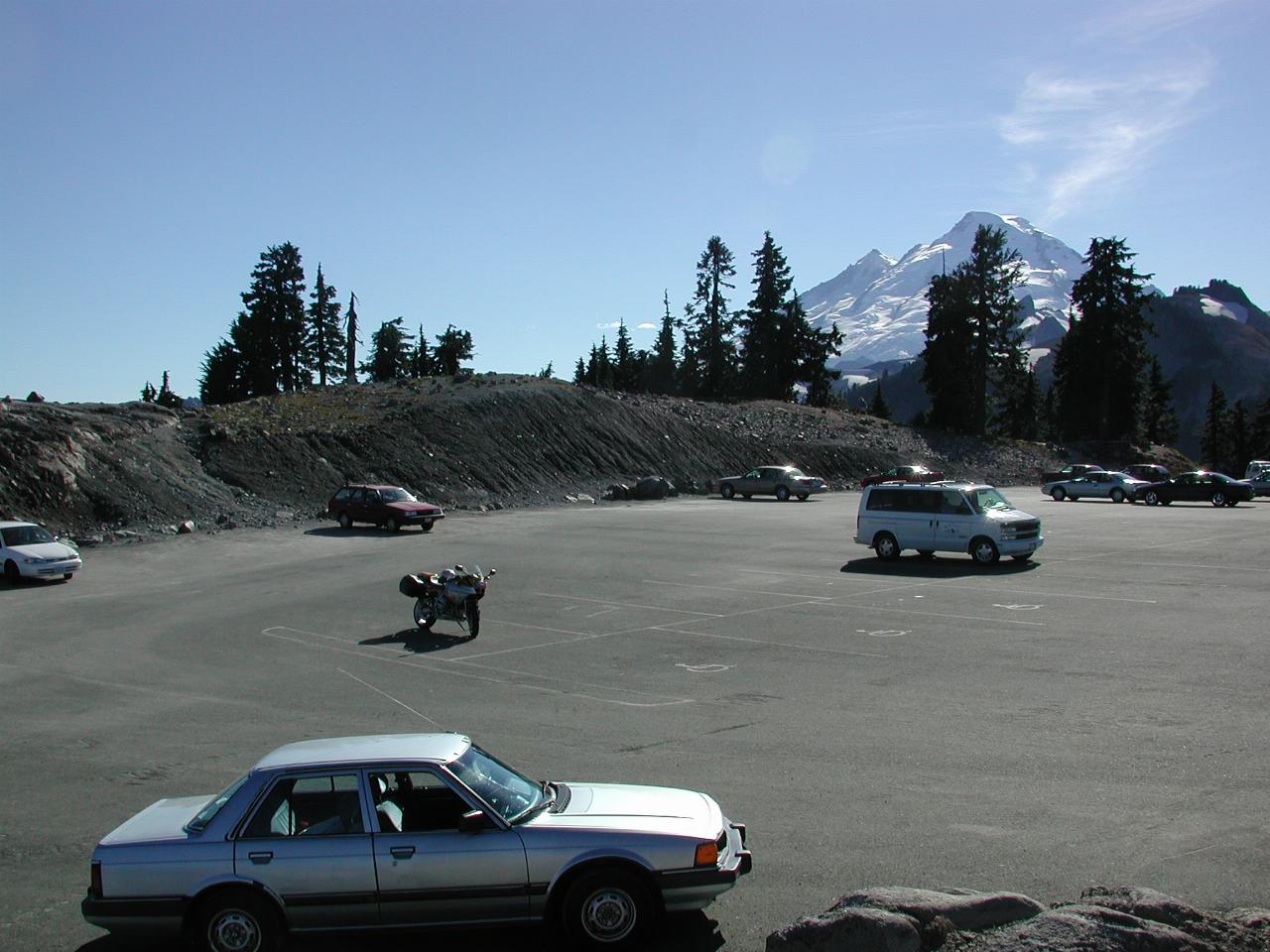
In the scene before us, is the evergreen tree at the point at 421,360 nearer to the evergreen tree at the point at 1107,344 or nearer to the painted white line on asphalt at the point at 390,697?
the evergreen tree at the point at 1107,344

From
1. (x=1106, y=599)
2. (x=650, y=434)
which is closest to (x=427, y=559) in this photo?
(x=1106, y=599)

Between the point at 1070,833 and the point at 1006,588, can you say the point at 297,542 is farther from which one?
the point at 1070,833

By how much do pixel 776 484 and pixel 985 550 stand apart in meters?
Result: 28.8

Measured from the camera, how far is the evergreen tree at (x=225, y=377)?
82.8 m

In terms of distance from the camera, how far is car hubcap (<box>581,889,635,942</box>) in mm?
5961

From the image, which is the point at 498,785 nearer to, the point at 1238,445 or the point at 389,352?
the point at 389,352

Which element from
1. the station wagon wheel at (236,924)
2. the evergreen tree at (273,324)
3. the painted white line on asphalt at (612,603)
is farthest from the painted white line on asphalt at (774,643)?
the evergreen tree at (273,324)

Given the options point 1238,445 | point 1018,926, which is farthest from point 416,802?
point 1238,445

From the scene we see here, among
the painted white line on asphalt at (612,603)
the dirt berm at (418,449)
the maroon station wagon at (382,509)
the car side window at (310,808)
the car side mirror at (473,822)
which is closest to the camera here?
the car side mirror at (473,822)

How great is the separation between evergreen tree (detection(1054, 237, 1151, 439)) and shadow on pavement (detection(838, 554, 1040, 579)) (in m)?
64.8

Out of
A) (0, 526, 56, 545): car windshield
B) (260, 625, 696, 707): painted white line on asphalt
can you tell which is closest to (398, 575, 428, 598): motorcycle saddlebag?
(260, 625, 696, 707): painted white line on asphalt

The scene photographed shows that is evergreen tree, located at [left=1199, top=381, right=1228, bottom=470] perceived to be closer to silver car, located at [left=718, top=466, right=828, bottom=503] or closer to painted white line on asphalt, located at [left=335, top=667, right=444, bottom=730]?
silver car, located at [left=718, top=466, right=828, bottom=503]

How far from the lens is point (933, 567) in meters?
26.7

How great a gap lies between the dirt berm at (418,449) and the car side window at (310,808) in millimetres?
32943
